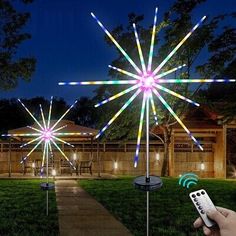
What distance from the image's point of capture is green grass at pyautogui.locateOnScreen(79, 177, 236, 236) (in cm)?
831

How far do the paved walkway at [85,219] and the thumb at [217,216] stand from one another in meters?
6.12

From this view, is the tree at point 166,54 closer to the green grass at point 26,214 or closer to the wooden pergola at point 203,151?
the wooden pergola at point 203,151

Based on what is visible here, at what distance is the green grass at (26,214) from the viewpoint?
8141 millimetres

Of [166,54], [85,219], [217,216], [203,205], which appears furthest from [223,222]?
[166,54]

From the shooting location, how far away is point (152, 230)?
8.11 metres

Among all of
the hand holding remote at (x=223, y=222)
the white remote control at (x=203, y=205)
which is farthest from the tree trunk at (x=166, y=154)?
the hand holding remote at (x=223, y=222)

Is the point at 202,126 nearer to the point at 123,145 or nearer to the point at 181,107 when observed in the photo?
the point at 181,107

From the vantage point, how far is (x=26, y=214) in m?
9.93

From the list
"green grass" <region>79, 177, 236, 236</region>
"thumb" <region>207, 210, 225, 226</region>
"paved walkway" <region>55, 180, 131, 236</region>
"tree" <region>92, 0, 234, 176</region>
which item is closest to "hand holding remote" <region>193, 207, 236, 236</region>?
"thumb" <region>207, 210, 225, 226</region>

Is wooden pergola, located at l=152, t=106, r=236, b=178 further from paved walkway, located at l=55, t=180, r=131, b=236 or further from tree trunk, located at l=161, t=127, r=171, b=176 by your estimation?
paved walkway, located at l=55, t=180, r=131, b=236

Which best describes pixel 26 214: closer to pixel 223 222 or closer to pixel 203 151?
pixel 223 222

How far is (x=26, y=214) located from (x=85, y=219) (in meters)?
1.37

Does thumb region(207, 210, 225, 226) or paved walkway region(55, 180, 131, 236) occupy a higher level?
thumb region(207, 210, 225, 226)

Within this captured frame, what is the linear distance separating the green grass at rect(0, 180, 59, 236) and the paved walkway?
17cm
